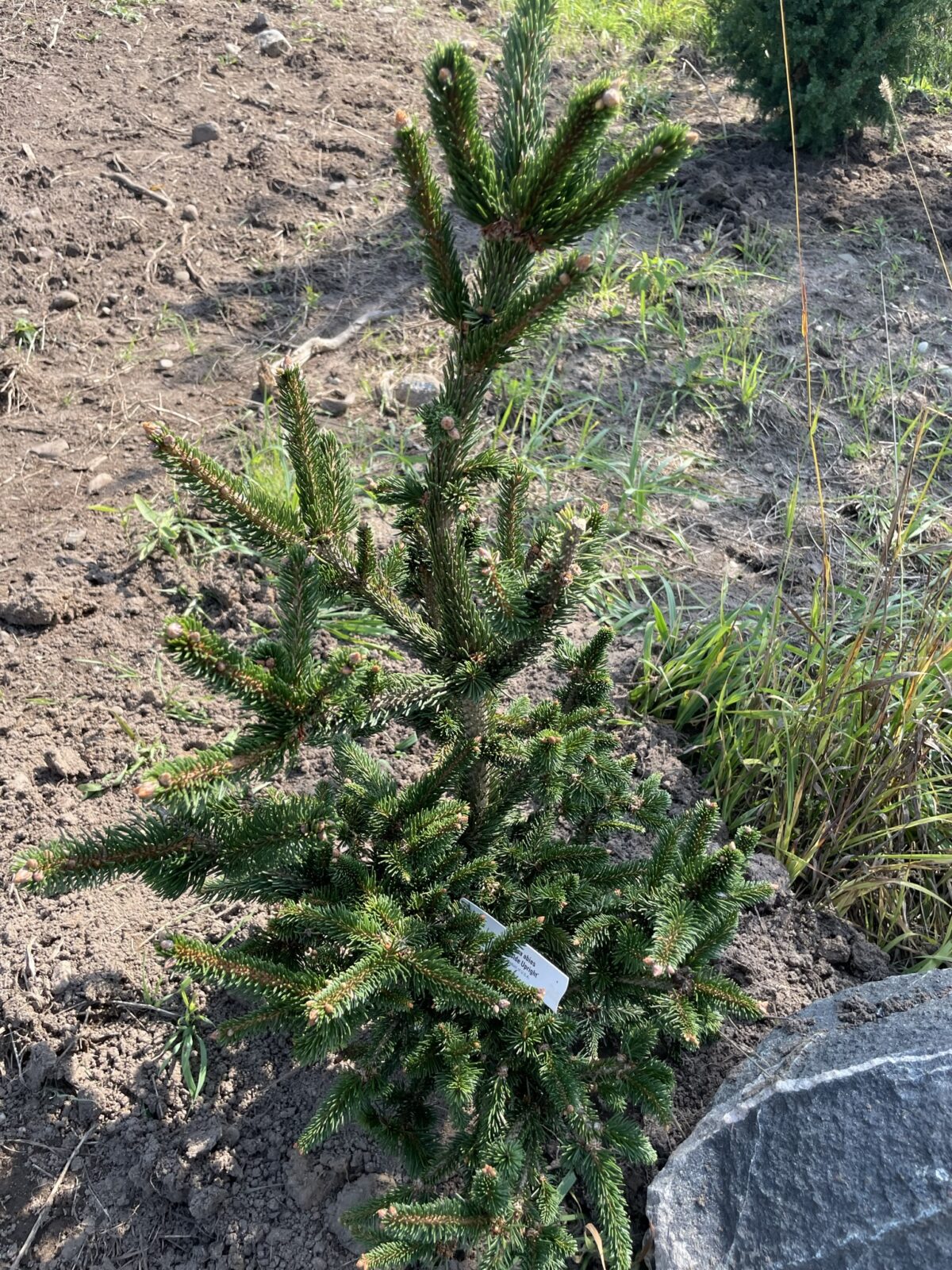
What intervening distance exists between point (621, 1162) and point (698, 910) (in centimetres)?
68

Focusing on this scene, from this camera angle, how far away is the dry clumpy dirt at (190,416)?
76.4 inches

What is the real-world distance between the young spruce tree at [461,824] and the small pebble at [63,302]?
2.91 meters

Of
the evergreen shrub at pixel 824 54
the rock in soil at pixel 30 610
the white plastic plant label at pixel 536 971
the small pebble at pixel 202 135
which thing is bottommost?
the white plastic plant label at pixel 536 971

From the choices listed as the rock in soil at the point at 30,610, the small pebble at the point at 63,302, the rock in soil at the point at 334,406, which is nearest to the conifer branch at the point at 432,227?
the rock in soil at the point at 30,610

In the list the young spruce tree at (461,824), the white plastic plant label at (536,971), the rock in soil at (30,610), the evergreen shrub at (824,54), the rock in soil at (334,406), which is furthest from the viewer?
the evergreen shrub at (824,54)

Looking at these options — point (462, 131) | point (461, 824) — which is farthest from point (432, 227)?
point (461, 824)

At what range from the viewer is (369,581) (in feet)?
4.90

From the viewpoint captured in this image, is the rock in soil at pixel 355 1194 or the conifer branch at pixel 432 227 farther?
the rock in soil at pixel 355 1194

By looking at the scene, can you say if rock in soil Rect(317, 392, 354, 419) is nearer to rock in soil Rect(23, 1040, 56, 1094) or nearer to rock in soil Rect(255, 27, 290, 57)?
rock in soil Rect(23, 1040, 56, 1094)

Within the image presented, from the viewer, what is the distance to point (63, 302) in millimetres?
3842

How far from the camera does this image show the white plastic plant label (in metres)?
1.65

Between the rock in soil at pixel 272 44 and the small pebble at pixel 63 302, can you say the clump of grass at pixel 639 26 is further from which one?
the small pebble at pixel 63 302

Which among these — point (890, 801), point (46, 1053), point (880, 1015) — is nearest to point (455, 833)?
point (880, 1015)

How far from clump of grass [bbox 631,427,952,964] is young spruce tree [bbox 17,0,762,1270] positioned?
0.66 m
